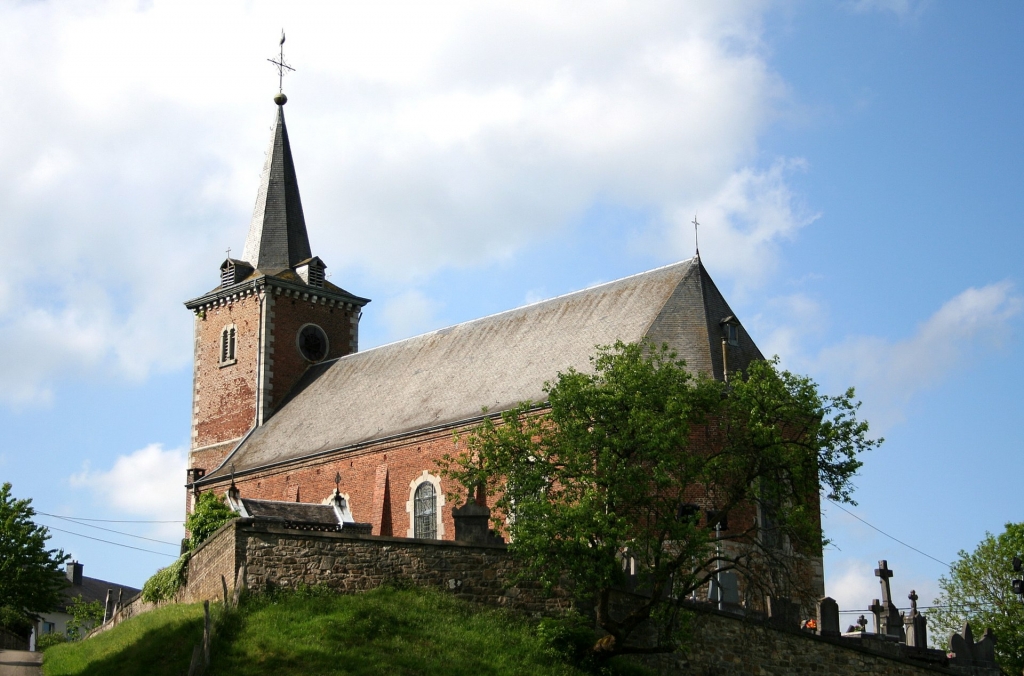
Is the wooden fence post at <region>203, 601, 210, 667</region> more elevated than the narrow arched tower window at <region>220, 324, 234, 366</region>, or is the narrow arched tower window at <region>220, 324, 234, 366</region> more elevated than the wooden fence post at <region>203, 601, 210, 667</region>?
the narrow arched tower window at <region>220, 324, 234, 366</region>

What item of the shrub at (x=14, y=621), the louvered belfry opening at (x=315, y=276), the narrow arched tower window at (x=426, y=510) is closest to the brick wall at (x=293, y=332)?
the louvered belfry opening at (x=315, y=276)

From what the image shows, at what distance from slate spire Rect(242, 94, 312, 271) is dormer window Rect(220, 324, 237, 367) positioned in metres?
2.58

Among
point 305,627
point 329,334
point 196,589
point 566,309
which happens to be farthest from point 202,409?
point 305,627

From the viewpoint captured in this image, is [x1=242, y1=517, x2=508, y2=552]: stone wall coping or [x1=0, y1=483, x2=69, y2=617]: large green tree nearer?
[x1=242, y1=517, x2=508, y2=552]: stone wall coping

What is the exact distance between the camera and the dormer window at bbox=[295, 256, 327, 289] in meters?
48.7

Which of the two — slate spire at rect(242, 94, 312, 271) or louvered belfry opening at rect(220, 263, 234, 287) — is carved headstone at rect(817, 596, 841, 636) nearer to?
slate spire at rect(242, 94, 312, 271)

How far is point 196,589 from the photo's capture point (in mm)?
25594

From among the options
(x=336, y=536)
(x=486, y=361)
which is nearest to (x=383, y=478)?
(x=486, y=361)

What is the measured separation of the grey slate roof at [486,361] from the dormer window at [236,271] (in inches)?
211

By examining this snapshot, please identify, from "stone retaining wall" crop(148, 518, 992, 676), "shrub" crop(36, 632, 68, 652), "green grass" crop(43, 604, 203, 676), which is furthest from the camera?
"shrub" crop(36, 632, 68, 652)

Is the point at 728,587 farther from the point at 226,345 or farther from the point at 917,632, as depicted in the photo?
the point at 226,345

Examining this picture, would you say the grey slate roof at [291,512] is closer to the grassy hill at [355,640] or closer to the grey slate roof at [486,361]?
the grassy hill at [355,640]

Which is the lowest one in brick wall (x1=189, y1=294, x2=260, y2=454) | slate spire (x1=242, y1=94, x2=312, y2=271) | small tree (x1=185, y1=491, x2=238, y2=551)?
small tree (x1=185, y1=491, x2=238, y2=551)

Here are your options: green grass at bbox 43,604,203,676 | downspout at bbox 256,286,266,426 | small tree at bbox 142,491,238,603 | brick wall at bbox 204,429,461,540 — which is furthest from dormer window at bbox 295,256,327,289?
green grass at bbox 43,604,203,676
